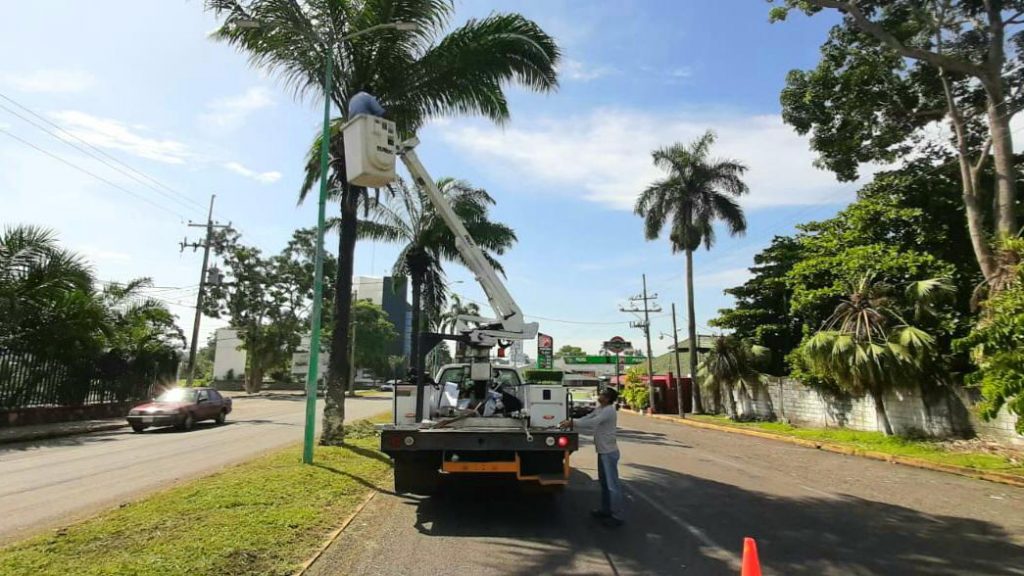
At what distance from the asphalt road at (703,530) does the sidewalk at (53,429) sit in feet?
42.7

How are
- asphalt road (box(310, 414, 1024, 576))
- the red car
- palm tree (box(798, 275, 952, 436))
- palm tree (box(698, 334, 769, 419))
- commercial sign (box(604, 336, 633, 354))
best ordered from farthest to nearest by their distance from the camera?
commercial sign (box(604, 336, 633, 354))
palm tree (box(698, 334, 769, 419))
the red car
palm tree (box(798, 275, 952, 436))
asphalt road (box(310, 414, 1024, 576))

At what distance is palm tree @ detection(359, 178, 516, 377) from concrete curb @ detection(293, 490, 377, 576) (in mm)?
Result: 14433

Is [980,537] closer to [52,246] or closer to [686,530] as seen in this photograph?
[686,530]

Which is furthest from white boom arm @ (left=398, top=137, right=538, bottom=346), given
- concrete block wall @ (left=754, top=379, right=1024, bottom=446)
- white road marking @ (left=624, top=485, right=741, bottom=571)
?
concrete block wall @ (left=754, top=379, right=1024, bottom=446)

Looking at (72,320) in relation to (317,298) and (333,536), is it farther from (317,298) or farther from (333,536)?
(333,536)

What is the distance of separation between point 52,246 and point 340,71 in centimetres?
1099

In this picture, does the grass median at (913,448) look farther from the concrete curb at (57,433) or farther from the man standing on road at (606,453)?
the concrete curb at (57,433)

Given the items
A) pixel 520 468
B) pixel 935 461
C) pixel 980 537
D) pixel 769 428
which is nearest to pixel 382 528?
pixel 520 468

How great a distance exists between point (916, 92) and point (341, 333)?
791 inches

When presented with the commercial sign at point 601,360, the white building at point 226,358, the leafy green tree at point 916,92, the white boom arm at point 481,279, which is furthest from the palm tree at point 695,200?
the white building at point 226,358

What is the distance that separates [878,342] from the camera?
1770 centimetres

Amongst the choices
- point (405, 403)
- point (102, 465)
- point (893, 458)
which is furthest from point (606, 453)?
point (893, 458)

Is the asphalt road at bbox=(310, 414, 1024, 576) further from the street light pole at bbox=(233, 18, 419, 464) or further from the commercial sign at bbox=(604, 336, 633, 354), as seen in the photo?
the commercial sign at bbox=(604, 336, 633, 354)

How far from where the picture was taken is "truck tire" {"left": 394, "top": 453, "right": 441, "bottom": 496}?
7.53 m
